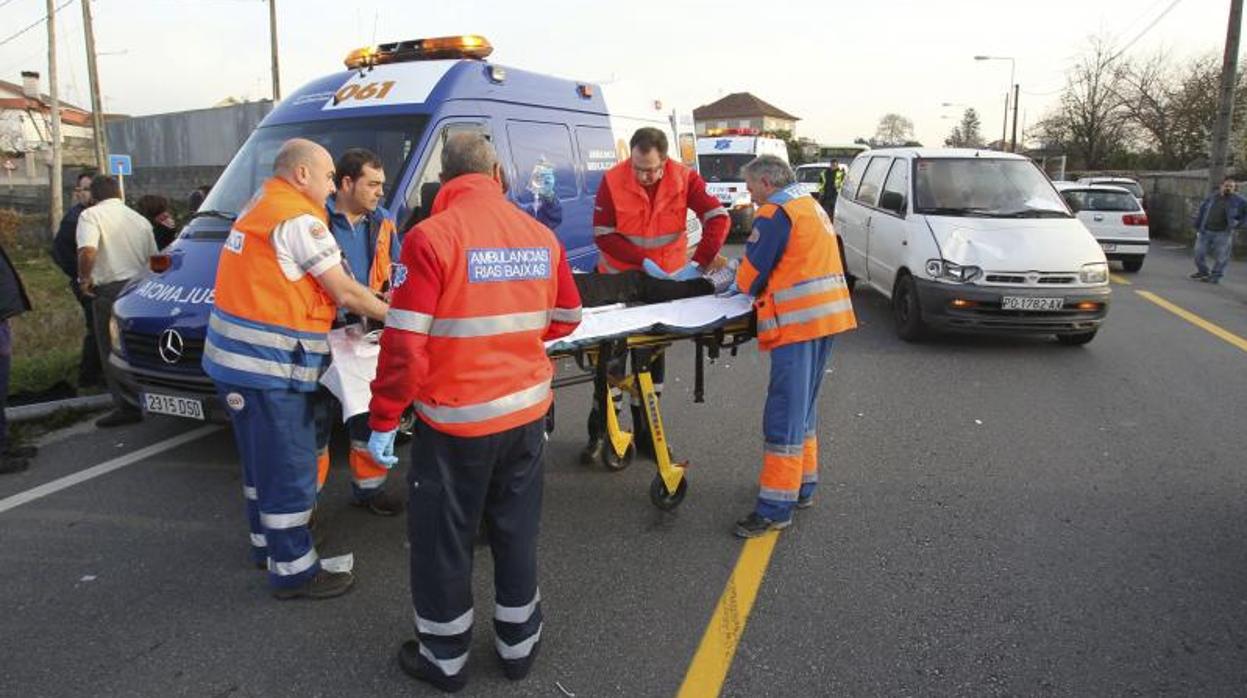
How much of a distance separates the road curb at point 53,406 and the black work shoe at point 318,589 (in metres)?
3.57

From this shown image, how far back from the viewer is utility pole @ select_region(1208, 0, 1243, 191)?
57.4 feet

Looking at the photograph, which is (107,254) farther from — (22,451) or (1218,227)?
(1218,227)

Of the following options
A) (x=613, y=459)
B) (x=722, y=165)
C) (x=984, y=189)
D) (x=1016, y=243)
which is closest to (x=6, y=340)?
(x=613, y=459)

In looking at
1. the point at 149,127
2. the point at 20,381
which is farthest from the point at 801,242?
the point at 149,127

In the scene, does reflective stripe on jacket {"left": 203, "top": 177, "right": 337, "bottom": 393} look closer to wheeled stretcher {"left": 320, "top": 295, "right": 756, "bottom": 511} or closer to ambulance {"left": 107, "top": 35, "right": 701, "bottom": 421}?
wheeled stretcher {"left": 320, "top": 295, "right": 756, "bottom": 511}

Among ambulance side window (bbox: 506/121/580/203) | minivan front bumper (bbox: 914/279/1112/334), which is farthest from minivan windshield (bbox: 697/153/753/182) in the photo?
ambulance side window (bbox: 506/121/580/203)

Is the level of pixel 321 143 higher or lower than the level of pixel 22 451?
higher

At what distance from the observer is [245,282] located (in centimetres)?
325

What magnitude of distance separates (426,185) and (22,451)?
298 centimetres

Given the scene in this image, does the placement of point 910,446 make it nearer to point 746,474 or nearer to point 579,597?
point 746,474

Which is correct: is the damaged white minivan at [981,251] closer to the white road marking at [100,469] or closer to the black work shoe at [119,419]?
the white road marking at [100,469]

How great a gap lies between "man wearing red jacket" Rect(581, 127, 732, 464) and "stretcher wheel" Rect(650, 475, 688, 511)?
0.73 meters

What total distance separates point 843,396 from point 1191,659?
12.0 feet

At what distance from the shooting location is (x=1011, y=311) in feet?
25.6
